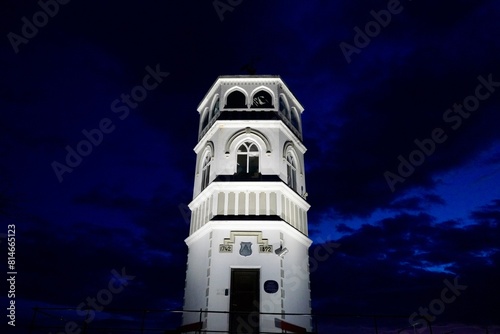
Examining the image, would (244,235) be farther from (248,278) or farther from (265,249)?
(248,278)

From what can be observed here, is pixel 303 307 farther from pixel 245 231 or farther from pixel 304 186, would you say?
pixel 304 186

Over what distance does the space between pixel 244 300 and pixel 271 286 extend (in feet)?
4.39

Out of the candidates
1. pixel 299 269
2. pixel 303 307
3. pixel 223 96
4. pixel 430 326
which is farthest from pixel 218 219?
pixel 430 326

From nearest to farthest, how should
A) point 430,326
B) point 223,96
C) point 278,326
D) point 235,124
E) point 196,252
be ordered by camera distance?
point 430,326 → point 278,326 → point 196,252 → point 235,124 → point 223,96

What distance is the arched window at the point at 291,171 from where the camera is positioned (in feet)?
67.5

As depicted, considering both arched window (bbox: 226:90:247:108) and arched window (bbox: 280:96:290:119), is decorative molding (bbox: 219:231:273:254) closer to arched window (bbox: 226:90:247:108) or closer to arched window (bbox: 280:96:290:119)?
arched window (bbox: 226:90:247:108)

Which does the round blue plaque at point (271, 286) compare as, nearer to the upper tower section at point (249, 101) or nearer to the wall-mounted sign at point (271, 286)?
the wall-mounted sign at point (271, 286)

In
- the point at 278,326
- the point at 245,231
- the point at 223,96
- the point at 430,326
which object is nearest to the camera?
the point at 430,326

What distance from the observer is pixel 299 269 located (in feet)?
60.9

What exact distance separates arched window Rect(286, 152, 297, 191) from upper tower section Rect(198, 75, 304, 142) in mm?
1713

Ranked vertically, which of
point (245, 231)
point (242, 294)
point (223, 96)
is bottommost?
point (242, 294)

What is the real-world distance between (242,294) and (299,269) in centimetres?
338

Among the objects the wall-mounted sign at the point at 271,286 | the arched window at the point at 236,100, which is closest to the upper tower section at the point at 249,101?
the arched window at the point at 236,100

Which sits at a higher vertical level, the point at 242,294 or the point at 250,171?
the point at 250,171
